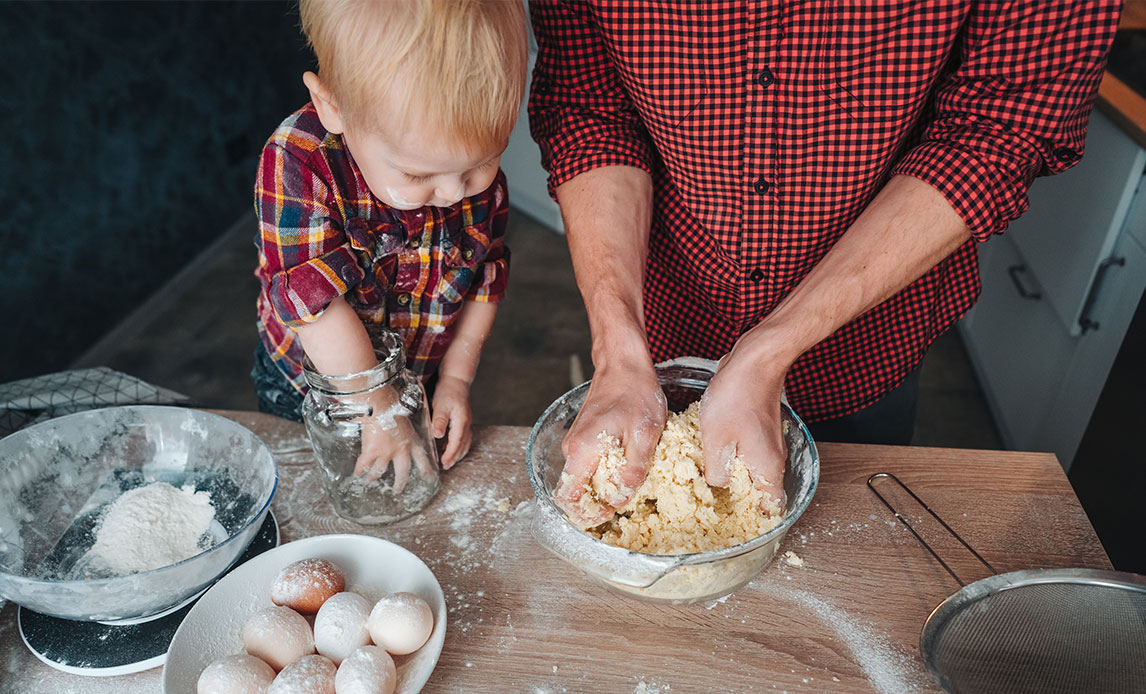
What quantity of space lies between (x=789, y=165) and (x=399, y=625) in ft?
2.52

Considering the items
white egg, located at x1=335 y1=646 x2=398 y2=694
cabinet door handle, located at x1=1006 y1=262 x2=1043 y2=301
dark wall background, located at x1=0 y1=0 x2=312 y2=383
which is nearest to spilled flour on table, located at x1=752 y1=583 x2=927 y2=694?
white egg, located at x1=335 y1=646 x2=398 y2=694

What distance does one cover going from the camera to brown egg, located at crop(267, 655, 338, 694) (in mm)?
719

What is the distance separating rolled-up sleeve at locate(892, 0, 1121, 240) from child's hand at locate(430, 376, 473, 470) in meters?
0.67

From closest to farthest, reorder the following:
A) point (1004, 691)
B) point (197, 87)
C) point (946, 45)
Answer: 1. point (1004, 691)
2. point (946, 45)
3. point (197, 87)

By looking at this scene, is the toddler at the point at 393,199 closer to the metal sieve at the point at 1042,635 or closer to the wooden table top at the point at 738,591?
the wooden table top at the point at 738,591

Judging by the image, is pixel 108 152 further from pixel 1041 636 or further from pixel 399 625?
pixel 1041 636

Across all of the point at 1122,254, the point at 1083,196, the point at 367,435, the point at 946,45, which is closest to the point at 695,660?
the point at 367,435

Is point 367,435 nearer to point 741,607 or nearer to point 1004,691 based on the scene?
point 741,607

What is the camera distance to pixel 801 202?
112cm

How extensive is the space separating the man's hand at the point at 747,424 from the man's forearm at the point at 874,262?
0.06m

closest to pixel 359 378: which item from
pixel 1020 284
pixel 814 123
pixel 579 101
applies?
pixel 579 101

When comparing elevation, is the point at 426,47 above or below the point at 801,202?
above

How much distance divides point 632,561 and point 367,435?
1.29ft

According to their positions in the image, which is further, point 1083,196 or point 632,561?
point 1083,196
